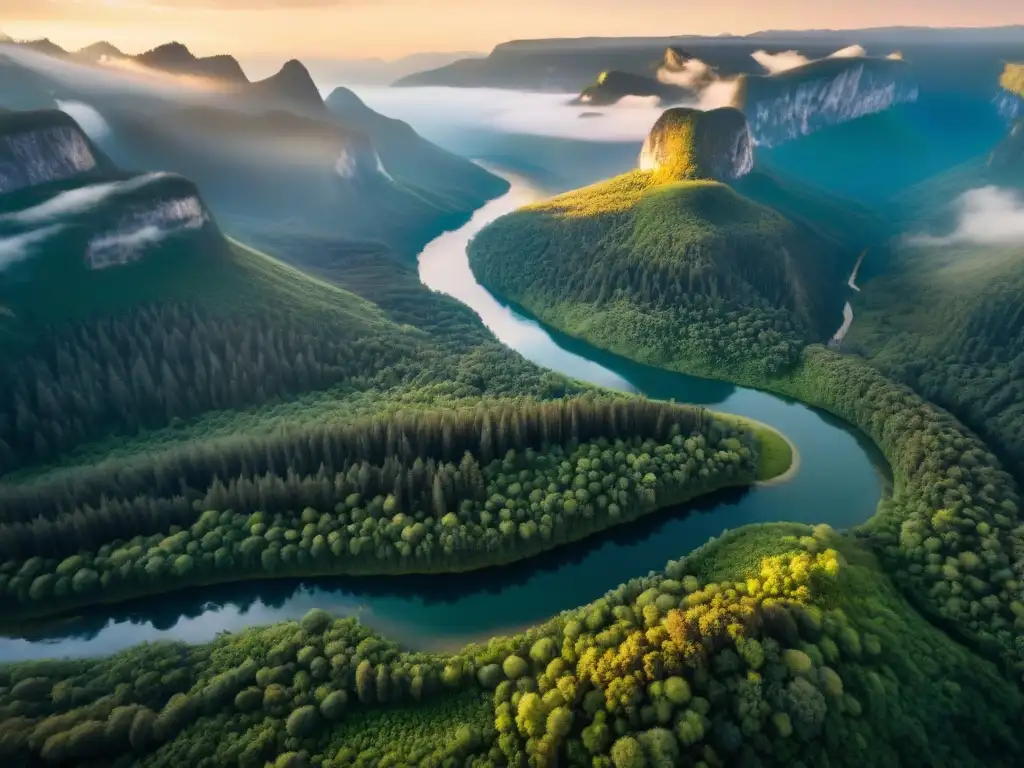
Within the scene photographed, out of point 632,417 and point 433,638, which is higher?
point 632,417

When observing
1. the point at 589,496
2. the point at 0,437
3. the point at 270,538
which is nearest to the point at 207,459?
the point at 270,538

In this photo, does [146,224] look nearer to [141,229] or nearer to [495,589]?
[141,229]

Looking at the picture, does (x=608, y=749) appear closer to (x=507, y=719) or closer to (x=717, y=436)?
(x=507, y=719)

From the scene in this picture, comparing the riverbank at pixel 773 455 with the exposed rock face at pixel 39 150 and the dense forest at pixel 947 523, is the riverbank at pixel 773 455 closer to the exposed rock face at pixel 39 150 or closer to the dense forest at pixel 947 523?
the dense forest at pixel 947 523

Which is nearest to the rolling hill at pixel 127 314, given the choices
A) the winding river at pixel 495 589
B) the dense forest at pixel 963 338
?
the winding river at pixel 495 589

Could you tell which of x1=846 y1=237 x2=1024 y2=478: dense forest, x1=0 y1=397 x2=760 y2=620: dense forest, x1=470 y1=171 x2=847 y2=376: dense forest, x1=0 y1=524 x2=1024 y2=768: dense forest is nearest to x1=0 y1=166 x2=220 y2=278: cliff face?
x1=0 y1=397 x2=760 y2=620: dense forest

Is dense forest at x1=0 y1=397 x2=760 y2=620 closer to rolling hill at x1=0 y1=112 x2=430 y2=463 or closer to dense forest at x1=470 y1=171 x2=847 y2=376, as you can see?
rolling hill at x1=0 y1=112 x2=430 y2=463
